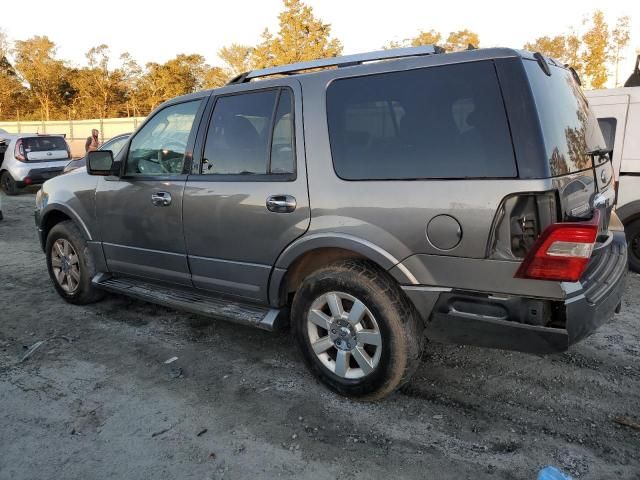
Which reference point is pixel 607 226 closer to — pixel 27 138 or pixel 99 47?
pixel 27 138

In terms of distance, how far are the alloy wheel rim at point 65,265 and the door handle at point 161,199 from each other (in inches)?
53.3

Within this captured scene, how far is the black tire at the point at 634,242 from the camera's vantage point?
584 centimetres

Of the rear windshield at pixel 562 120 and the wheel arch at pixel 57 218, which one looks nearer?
the rear windshield at pixel 562 120

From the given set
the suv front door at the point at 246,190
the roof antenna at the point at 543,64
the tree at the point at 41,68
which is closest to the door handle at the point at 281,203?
the suv front door at the point at 246,190

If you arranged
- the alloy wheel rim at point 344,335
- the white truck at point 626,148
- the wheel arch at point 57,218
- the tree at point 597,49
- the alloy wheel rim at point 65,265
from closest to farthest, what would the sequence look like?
the alloy wheel rim at point 344,335 → the wheel arch at point 57,218 → the alloy wheel rim at point 65,265 → the white truck at point 626,148 → the tree at point 597,49

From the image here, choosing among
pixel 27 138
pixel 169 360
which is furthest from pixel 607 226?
pixel 27 138

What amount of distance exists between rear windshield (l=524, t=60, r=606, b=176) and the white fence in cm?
2737

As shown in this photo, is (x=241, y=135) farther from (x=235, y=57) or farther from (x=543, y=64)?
(x=235, y=57)

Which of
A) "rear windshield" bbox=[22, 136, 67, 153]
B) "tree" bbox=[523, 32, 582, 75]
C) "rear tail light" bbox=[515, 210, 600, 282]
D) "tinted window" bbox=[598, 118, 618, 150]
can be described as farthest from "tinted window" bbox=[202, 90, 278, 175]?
"tree" bbox=[523, 32, 582, 75]

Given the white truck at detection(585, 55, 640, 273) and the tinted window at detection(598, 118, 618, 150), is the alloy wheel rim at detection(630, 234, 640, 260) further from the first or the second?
the tinted window at detection(598, 118, 618, 150)

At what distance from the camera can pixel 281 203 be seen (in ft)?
10.1

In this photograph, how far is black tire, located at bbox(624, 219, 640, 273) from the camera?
5.84m

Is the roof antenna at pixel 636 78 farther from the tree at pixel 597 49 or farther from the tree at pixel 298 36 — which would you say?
the tree at pixel 298 36

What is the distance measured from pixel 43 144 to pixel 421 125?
45.8 feet
